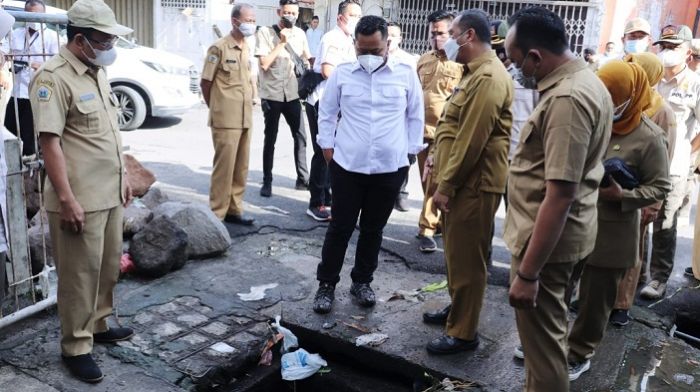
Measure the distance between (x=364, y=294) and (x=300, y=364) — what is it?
74 centimetres

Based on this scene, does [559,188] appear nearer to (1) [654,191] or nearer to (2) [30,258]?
(1) [654,191]

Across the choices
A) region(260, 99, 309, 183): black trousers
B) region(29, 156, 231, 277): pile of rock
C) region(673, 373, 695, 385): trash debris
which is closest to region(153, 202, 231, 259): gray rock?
region(29, 156, 231, 277): pile of rock

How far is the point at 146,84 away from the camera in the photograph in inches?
401

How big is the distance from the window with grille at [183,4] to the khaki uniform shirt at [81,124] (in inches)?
448

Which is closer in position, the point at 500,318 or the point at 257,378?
the point at 257,378

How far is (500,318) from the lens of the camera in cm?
419

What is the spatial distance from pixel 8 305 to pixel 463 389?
2.70 meters

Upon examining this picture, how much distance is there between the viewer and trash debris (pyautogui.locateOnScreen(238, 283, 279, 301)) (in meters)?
4.48

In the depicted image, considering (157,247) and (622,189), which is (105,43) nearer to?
(157,247)

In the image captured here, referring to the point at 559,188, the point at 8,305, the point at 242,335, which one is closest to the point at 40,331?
the point at 8,305

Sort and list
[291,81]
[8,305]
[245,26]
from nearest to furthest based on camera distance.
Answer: [8,305] → [245,26] → [291,81]

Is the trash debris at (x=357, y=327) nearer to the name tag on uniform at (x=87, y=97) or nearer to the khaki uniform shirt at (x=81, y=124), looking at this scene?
the khaki uniform shirt at (x=81, y=124)

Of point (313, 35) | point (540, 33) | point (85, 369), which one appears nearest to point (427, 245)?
point (85, 369)

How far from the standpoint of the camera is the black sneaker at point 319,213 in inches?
247
